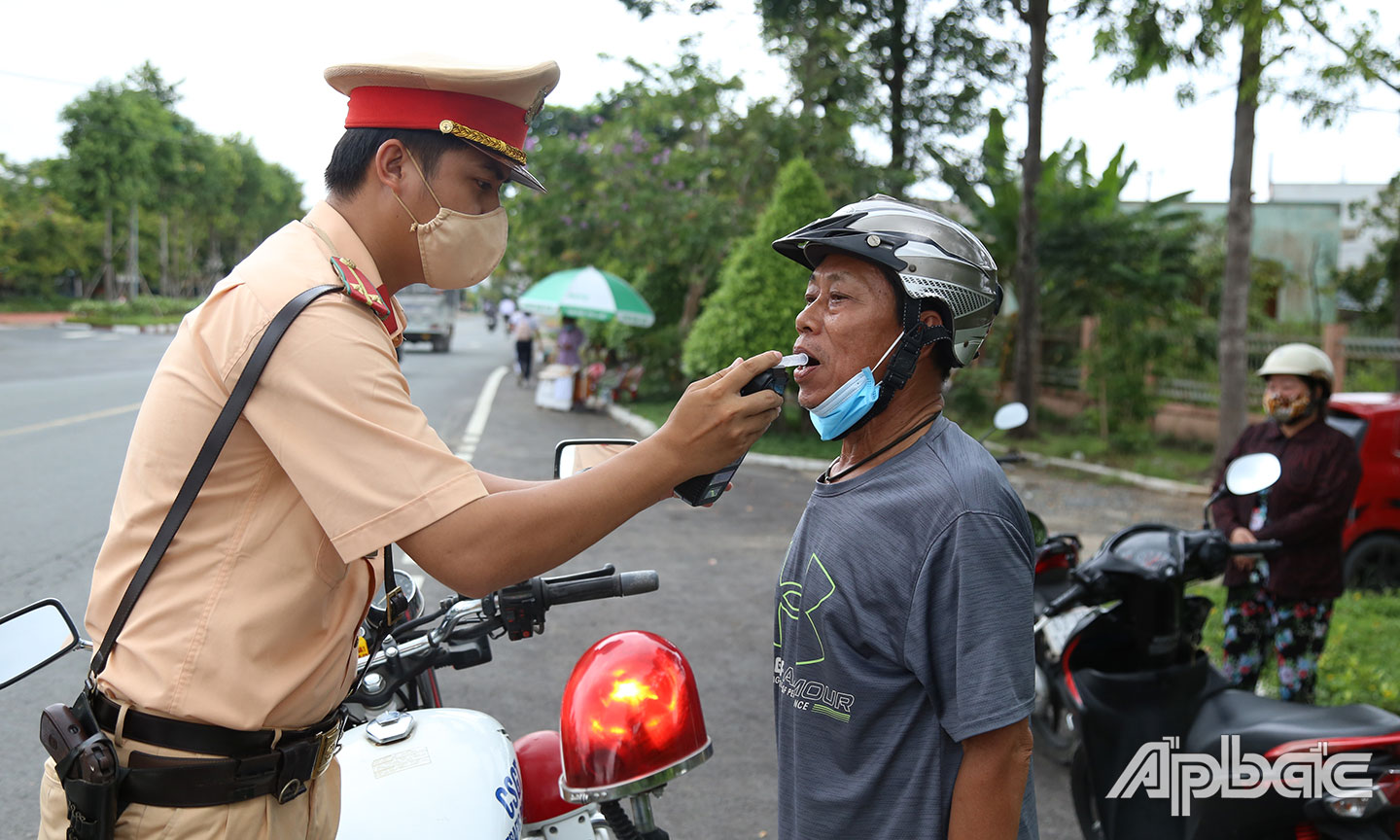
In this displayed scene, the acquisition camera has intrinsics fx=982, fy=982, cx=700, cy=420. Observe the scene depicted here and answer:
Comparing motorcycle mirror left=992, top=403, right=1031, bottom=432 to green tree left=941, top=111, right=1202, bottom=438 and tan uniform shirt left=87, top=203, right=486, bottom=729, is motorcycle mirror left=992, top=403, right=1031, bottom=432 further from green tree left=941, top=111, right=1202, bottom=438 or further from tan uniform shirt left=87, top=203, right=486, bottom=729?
green tree left=941, top=111, right=1202, bottom=438

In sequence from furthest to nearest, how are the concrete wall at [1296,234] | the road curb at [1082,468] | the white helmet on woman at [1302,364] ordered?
the concrete wall at [1296,234] → the road curb at [1082,468] → the white helmet on woman at [1302,364]

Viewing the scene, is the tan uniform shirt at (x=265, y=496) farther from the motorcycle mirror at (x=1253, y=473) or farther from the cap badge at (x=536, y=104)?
the motorcycle mirror at (x=1253, y=473)

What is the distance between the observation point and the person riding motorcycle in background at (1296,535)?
4.64m

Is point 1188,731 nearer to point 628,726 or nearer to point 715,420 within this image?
point 628,726

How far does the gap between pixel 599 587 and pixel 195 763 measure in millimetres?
882

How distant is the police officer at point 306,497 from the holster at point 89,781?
1.4 inches

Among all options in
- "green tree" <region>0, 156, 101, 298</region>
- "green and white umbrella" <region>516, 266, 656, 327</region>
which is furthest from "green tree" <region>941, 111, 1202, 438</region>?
"green tree" <region>0, 156, 101, 298</region>

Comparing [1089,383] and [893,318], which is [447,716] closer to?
[893,318]

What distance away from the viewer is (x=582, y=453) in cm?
212

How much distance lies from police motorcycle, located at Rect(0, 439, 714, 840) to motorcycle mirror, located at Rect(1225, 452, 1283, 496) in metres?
2.30

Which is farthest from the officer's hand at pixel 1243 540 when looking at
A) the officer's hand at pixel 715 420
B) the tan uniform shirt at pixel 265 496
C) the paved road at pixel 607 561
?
the tan uniform shirt at pixel 265 496

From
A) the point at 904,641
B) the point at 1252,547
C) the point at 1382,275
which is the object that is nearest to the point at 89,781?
the point at 904,641

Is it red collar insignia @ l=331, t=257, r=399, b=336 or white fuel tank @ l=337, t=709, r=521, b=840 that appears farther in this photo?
white fuel tank @ l=337, t=709, r=521, b=840

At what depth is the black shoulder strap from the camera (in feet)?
4.54
